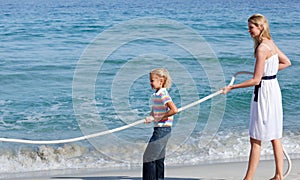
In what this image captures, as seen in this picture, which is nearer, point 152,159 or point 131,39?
point 152,159

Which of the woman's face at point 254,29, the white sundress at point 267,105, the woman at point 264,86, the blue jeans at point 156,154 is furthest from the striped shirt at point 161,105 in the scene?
the woman's face at point 254,29

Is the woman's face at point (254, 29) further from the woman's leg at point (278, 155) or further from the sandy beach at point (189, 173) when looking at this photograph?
the sandy beach at point (189, 173)

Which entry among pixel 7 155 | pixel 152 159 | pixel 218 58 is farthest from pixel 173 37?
pixel 152 159

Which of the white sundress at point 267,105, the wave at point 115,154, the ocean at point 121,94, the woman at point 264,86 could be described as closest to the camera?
the woman at point 264,86

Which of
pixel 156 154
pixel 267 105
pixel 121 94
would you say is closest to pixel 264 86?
pixel 267 105

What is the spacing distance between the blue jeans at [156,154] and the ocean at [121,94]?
1776mm

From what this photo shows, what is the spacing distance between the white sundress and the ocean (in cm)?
222

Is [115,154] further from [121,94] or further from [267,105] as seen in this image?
[121,94]

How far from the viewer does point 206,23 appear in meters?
28.1

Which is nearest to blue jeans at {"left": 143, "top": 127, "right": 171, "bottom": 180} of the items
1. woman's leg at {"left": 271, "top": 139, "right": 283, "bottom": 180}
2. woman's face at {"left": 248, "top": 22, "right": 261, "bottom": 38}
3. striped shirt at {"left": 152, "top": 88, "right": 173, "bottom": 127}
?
striped shirt at {"left": 152, "top": 88, "right": 173, "bottom": 127}

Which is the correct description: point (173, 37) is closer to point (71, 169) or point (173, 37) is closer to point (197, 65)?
point (197, 65)

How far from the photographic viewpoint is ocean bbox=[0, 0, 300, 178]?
295 inches

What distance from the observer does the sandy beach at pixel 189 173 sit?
18.2 feet

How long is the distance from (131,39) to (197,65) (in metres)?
4.00
